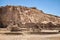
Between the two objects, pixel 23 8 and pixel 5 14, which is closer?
pixel 5 14

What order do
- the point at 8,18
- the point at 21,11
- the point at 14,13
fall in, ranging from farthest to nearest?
the point at 21,11
the point at 14,13
the point at 8,18

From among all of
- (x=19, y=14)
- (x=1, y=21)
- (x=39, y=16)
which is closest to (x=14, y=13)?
(x=19, y=14)

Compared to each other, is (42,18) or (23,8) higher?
(23,8)

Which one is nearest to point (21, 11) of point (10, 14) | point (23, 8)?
point (23, 8)

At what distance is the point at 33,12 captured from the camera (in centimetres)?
6744

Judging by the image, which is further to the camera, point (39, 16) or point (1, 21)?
point (39, 16)

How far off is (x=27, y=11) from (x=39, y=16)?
197 inches

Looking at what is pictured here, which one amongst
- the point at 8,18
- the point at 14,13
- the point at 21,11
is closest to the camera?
the point at 8,18

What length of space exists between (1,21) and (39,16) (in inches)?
631

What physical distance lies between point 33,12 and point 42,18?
4.45 m

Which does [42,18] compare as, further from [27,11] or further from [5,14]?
[5,14]

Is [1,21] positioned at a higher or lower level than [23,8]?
lower

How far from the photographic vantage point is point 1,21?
57.5 metres

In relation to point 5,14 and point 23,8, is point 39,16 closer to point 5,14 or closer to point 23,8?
point 23,8
